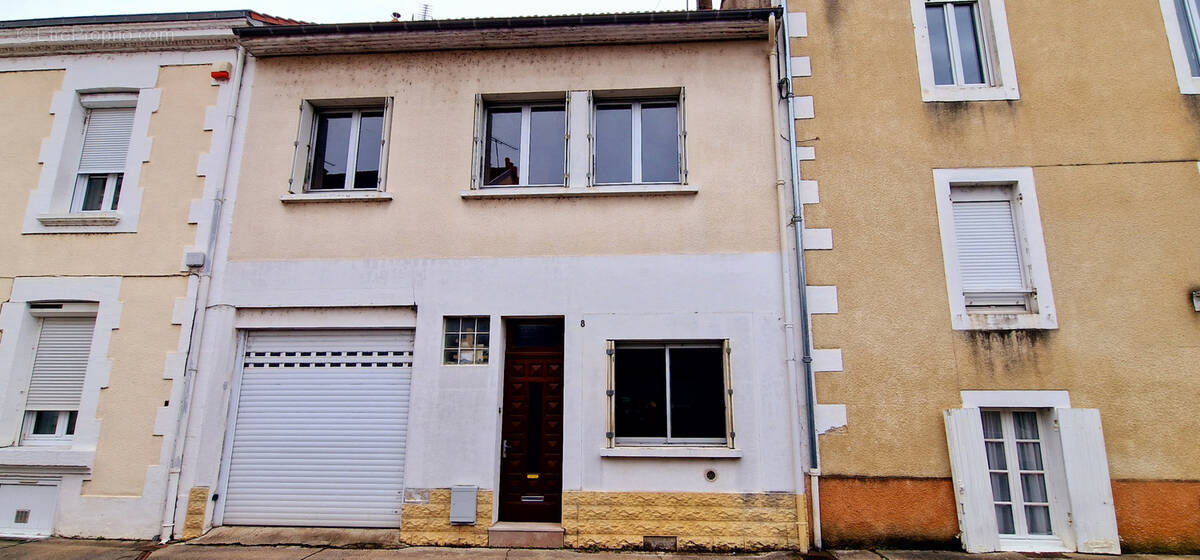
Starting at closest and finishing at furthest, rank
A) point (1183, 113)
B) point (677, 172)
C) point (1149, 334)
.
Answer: point (1149, 334) → point (1183, 113) → point (677, 172)

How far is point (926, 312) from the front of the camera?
6172 millimetres

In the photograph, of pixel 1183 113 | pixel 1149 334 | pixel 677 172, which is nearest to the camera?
pixel 1149 334

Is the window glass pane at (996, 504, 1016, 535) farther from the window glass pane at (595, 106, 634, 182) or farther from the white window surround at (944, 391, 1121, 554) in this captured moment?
the window glass pane at (595, 106, 634, 182)

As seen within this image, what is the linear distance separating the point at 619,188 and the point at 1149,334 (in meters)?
5.91

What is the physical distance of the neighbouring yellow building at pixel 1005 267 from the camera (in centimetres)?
575

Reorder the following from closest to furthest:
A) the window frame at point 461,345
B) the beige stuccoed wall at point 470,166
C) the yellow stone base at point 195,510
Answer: the yellow stone base at point 195,510, the window frame at point 461,345, the beige stuccoed wall at point 470,166

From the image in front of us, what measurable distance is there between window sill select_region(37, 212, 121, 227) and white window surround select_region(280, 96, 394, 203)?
211cm

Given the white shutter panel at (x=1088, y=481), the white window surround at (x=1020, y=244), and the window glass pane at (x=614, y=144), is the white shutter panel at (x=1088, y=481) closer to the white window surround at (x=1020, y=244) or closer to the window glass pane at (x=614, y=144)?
the white window surround at (x=1020, y=244)

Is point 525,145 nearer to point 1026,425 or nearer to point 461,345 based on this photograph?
point 461,345

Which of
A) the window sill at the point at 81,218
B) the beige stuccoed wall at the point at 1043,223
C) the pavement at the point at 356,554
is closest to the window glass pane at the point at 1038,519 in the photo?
the pavement at the point at 356,554

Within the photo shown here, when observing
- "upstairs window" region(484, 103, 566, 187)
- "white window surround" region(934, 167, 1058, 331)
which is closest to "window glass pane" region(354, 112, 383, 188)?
"upstairs window" region(484, 103, 566, 187)

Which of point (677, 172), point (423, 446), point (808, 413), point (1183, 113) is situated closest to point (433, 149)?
point (677, 172)

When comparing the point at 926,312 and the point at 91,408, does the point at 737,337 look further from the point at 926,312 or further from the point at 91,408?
the point at 91,408

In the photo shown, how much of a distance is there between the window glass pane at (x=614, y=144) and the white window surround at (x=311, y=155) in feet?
8.68
